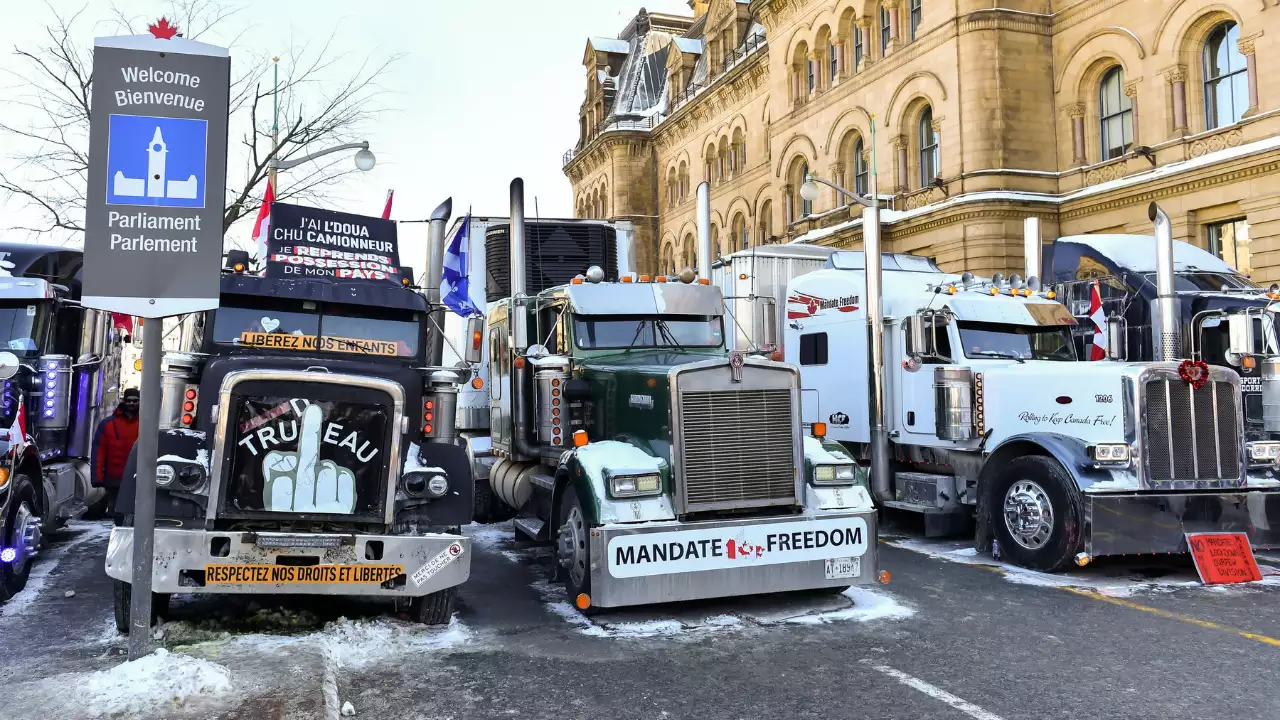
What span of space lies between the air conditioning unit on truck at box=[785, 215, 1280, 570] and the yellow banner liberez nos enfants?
594cm

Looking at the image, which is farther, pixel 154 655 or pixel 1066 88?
pixel 1066 88

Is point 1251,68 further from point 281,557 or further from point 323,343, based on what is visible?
point 281,557

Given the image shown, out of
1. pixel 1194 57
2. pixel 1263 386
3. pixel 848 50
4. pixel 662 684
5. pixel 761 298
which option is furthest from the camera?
pixel 848 50

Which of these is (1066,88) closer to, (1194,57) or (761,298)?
(1194,57)

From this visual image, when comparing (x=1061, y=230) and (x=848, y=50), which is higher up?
(x=848, y=50)

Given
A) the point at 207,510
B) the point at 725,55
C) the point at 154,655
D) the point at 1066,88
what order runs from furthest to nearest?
the point at 725,55
the point at 1066,88
the point at 207,510
the point at 154,655

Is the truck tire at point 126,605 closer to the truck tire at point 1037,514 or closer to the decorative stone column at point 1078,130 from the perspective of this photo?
the truck tire at point 1037,514

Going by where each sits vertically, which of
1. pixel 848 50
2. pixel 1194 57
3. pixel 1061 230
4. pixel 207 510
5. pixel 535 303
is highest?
pixel 848 50

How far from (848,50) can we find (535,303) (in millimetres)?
26228

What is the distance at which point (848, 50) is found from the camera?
32844 millimetres

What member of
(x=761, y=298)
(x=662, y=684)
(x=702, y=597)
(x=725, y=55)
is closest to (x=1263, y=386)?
(x=761, y=298)

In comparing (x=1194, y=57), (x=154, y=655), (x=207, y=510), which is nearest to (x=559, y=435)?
(x=207, y=510)

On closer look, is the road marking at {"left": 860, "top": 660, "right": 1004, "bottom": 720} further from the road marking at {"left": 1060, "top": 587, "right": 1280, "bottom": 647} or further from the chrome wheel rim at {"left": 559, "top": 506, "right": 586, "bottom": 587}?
the road marking at {"left": 1060, "top": 587, "right": 1280, "bottom": 647}

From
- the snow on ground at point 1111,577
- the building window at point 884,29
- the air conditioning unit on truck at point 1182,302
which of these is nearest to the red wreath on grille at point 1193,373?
the snow on ground at point 1111,577
